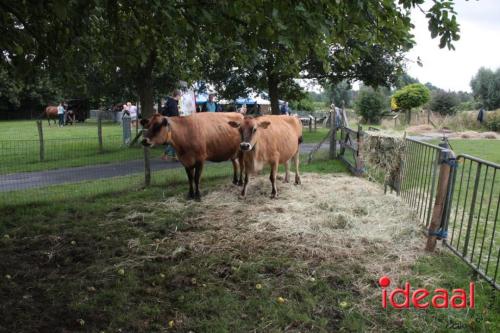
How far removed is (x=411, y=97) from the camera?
36.0 metres

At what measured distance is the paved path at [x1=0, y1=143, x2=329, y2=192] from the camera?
848 cm

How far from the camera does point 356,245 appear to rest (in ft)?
16.4

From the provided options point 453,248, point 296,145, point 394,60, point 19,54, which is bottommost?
point 453,248

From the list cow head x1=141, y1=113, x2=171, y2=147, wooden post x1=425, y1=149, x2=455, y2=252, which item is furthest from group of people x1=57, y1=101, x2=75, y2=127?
wooden post x1=425, y1=149, x2=455, y2=252

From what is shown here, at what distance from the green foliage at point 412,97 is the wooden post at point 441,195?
33.3 m

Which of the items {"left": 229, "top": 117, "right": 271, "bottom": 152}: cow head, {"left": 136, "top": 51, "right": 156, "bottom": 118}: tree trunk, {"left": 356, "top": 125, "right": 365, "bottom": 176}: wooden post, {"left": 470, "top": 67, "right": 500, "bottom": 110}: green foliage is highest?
{"left": 470, "top": 67, "right": 500, "bottom": 110}: green foliage

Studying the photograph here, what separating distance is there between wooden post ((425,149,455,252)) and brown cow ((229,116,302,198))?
2954 mm

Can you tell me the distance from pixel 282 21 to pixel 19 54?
2899 mm

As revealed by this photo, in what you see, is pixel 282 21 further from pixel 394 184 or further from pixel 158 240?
pixel 394 184

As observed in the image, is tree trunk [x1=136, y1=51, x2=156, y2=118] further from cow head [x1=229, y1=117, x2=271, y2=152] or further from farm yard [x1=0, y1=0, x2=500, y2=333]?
cow head [x1=229, y1=117, x2=271, y2=152]

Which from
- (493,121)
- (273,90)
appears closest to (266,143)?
(273,90)

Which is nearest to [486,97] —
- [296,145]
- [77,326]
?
[296,145]

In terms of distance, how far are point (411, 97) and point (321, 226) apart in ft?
110

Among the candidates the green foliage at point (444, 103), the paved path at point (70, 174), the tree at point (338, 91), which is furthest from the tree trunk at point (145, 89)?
the green foliage at point (444, 103)
